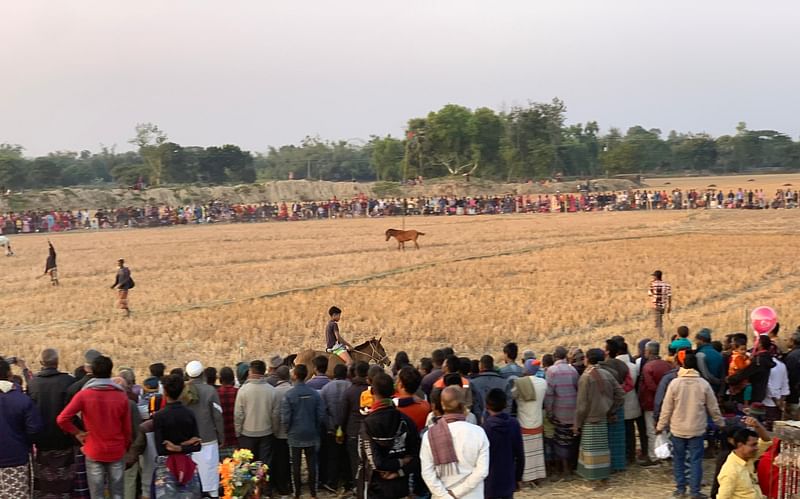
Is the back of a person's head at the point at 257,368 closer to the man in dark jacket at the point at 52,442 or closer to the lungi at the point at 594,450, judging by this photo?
the man in dark jacket at the point at 52,442

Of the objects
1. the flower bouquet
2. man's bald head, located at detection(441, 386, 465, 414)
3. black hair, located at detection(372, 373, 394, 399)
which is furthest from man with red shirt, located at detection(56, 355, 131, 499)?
man's bald head, located at detection(441, 386, 465, 414)

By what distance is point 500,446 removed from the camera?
22.6 ft

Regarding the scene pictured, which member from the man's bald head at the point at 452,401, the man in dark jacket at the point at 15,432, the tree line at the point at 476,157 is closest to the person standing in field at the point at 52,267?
the man in dark jacket at the point at 15,432

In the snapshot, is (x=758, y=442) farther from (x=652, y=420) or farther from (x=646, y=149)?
(x=646, y=149)

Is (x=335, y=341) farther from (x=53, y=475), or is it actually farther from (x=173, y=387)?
(x=173, y=387)

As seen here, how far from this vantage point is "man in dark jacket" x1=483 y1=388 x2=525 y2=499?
22.6ft

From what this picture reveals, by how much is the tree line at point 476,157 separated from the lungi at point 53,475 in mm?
82598

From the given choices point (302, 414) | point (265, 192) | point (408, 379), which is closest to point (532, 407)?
point (302, 414)

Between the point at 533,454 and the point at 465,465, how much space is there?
3467 mm

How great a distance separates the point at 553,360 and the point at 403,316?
991 cm

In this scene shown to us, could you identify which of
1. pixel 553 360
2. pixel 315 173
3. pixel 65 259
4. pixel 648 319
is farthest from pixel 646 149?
pixel 553 360

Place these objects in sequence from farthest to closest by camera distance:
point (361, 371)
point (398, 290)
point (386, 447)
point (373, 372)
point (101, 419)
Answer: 1. point (398, 290)
2. point (361, 371)
3. point (373, 372)
4. point (101, 419)
5. point (386, 447)

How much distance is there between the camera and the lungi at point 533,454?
362 inches

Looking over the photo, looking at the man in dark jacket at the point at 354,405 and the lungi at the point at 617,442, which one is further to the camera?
the lungi at the point at 617,442
